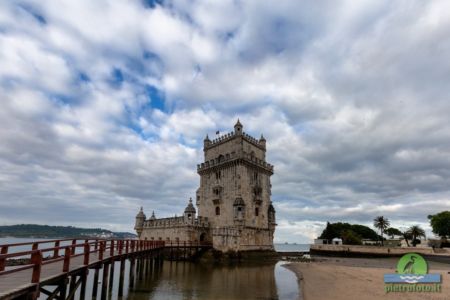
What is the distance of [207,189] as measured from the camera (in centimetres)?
5291

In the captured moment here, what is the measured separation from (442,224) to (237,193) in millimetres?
54351

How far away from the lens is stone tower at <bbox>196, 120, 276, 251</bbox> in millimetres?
45781

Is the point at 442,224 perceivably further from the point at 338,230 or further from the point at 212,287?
the point at 212,287

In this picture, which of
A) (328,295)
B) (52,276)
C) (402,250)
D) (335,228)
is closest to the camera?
(52,276)

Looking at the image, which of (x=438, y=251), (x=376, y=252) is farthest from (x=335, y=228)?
(x=438, y=251)

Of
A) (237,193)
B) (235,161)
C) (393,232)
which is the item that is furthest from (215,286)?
(393,232)

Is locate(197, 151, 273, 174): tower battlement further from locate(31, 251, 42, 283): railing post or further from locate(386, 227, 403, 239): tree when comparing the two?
locate(386, 227, 403, 239): tree

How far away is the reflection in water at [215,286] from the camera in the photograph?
69.2 feet

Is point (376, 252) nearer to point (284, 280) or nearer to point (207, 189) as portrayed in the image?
point (207, 189)

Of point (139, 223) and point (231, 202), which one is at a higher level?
point (231, 202)

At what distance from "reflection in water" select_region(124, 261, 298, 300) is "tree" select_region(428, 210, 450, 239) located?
58.9m

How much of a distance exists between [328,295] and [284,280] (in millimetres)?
8377

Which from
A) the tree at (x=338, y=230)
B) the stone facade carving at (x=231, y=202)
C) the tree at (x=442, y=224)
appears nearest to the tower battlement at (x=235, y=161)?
the stone facade carving at (x=231, y=202)

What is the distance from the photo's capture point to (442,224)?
7238cm
